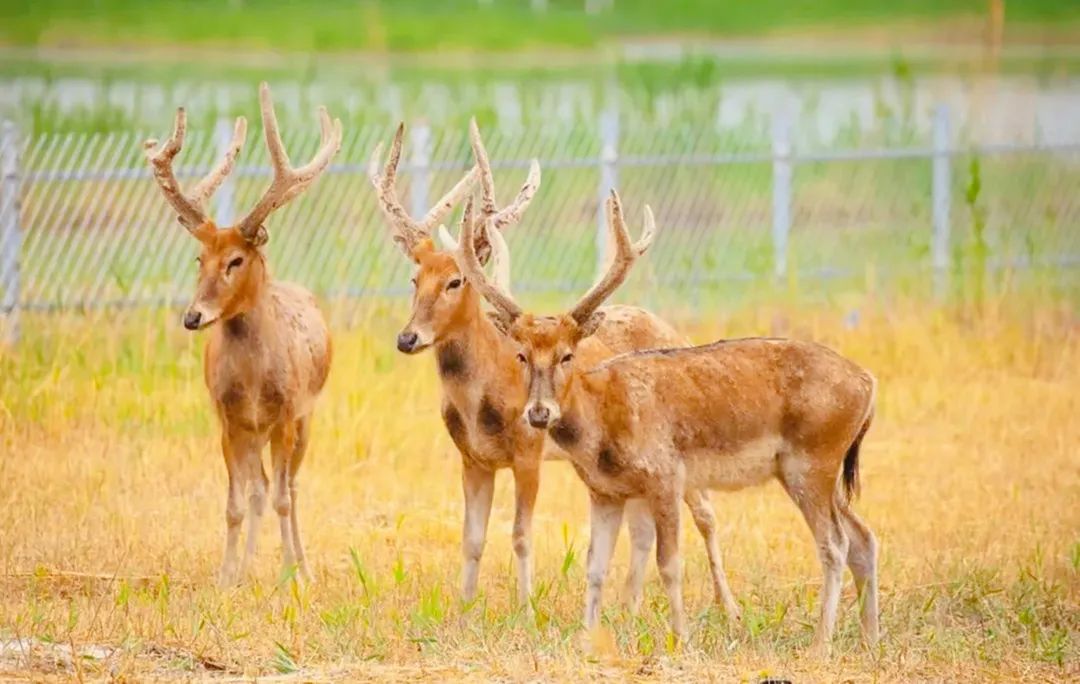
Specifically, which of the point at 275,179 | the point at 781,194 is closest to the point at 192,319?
the point at 275,179

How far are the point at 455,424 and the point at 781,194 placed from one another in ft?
36.6

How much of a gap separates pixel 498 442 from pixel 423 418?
485cm

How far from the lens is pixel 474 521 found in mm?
12312

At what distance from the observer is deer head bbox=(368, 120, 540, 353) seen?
Result: 473 inches

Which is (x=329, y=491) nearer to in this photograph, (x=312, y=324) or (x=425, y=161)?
(x=312, y=324)

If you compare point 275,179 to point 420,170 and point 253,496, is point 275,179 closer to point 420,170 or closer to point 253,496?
point 253,496

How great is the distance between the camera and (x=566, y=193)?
23922 mm

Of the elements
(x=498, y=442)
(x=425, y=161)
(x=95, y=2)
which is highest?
(x=95, y=2)

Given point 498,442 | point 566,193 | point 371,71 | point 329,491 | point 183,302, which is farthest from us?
point 371,71

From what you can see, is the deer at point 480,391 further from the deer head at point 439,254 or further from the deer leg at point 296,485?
the deer leg at point 296,485

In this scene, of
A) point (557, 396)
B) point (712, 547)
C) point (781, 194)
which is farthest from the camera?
point (781, 194)

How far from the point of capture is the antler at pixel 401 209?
12570mm

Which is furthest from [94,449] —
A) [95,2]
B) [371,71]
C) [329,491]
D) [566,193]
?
[95,2]

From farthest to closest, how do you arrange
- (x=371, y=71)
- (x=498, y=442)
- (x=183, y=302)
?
(x=371, y=71), (x=183, y=302), (x=498, y=442)
